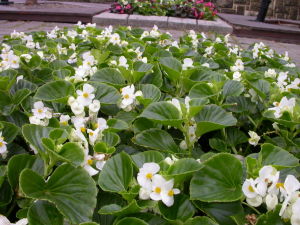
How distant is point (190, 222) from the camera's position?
22.7 inches

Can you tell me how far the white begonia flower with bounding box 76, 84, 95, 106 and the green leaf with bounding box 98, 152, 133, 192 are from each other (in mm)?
221

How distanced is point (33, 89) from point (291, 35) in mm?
5074

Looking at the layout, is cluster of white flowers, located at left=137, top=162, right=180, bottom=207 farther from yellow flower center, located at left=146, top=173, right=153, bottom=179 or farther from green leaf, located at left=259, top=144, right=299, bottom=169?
green leaf, located at left=259, top=144, right=299, bottom=169

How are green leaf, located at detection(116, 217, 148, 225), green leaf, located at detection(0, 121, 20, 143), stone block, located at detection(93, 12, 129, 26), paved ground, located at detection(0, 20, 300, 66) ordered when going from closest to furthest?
1. green leaf, located at detection(116, 217, 148, 225)
2. green leaf, located at detection(0, 121, 20, 143)
3. paved ground, located at detection(0, 20, 300, 66)
4. stone block, located at detection(93, 12, 129, 26)

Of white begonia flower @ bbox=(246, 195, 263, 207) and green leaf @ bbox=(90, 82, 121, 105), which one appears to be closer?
white begonia flower @ bbox=(246, 195, 263, 207)

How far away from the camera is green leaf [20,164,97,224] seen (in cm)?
58

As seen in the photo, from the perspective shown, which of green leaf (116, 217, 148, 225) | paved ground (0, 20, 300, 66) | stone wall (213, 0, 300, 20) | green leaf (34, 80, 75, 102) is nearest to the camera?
green leaf (116, 217, 148, 225)

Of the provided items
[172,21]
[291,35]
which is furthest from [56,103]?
[291,35]

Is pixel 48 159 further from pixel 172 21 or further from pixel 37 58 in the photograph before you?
pixel 172 21

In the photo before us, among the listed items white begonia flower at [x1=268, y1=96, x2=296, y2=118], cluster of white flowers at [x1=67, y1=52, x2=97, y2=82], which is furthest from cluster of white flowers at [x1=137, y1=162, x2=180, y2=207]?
cluster of white flowers at [x1=67, y1=52, x2=97, y2=82]

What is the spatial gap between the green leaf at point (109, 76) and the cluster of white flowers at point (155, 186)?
487 mm

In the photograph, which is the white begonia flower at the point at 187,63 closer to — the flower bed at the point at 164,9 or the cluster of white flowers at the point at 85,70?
the cluster of white flowers at the point at 85,70

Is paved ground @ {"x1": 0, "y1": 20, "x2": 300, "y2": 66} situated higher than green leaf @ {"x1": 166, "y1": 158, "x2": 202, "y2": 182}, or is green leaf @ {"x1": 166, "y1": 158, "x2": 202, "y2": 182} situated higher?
green leaf @ {"x1": 166, "y1": 158, "x2": 202, "y2": 182}

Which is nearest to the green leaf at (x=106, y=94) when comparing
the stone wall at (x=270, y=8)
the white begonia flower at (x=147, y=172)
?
the white begonia flower at (x=147, y=172)
